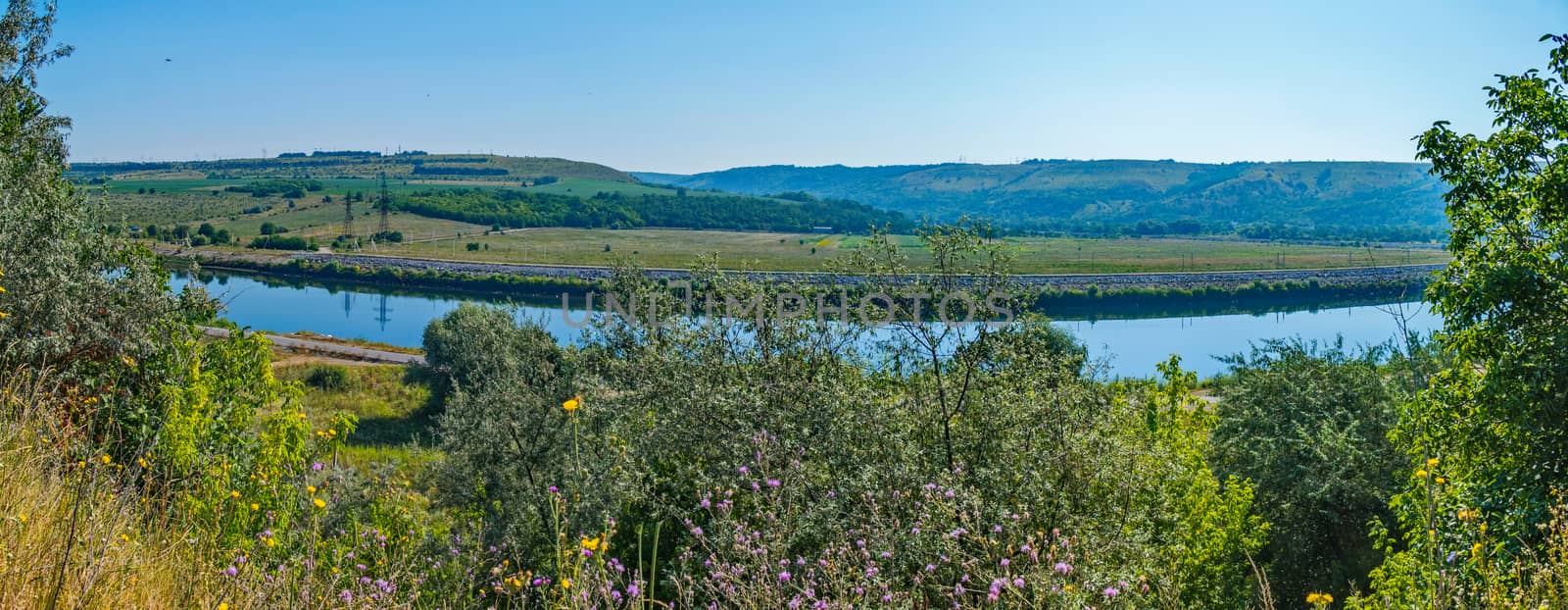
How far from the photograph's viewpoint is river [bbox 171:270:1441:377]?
5494 centimetres

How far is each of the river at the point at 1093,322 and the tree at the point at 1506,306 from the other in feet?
134

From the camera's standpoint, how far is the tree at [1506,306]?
7.21 metres

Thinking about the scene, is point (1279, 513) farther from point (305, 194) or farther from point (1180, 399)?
point (305, 194)

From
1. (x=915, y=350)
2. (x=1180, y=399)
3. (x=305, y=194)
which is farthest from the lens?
(x=305, y=194)

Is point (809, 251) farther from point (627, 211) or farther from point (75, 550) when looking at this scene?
point (75, 550)

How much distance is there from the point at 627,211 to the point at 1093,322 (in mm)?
111108

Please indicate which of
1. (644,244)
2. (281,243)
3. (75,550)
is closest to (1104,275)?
(644,244)

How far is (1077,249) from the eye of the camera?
427ft

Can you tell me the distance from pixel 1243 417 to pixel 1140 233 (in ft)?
570

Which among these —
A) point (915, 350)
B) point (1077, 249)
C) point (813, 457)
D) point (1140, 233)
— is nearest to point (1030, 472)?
point (813, 457)

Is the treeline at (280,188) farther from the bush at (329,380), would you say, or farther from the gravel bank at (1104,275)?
the bush at (329,380)

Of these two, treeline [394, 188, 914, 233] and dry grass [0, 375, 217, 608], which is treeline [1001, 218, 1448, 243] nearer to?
treeline [394, 188, 914, 233]

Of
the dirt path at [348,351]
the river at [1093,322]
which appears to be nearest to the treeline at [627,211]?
the river at [1093,322]

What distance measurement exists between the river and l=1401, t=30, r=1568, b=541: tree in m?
40.8
